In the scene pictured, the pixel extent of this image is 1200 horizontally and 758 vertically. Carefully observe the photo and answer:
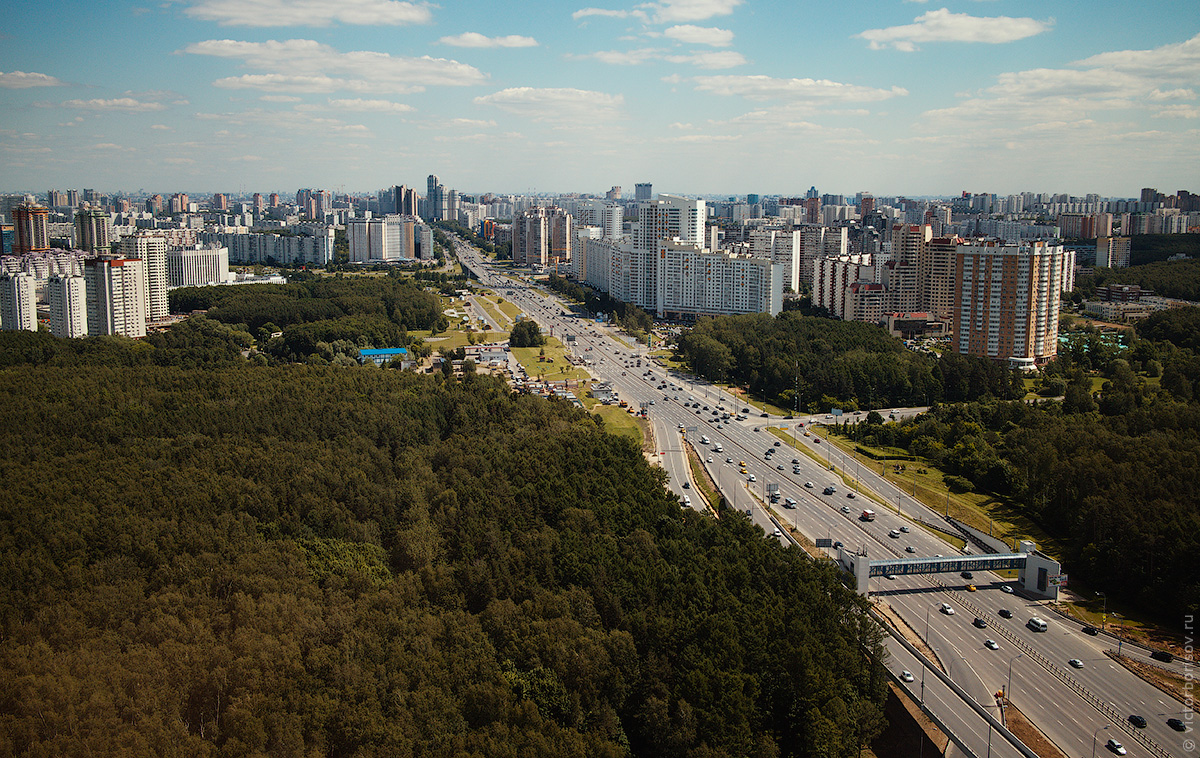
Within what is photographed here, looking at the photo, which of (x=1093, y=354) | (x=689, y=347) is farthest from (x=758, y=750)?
(x=1093, y=354)

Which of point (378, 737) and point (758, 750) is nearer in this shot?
point (378, 737)

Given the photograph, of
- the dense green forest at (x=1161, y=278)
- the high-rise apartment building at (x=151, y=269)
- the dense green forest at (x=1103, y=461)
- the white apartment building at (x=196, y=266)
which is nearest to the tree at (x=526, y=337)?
the dense green forest at (x=1103, y=461)

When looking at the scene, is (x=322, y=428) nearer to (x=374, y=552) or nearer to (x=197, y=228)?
(x=374, y=552)

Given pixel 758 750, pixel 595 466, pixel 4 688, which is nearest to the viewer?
pixel 4 688

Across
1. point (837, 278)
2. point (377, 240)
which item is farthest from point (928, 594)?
point (377, 240)

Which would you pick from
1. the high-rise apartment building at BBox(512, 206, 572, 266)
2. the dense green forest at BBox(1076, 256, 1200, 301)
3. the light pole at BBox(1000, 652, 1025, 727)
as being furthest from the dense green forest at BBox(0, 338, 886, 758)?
the high-rise apartment building at BBox(512, 206, 572, 266)

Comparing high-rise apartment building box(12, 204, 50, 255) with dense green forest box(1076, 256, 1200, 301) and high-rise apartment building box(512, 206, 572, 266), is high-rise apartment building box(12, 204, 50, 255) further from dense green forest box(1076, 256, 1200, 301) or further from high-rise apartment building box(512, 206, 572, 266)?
dense green forest box(1076, 256, 1200, 301)

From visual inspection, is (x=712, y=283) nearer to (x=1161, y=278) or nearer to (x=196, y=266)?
(x=1161, y=278)
